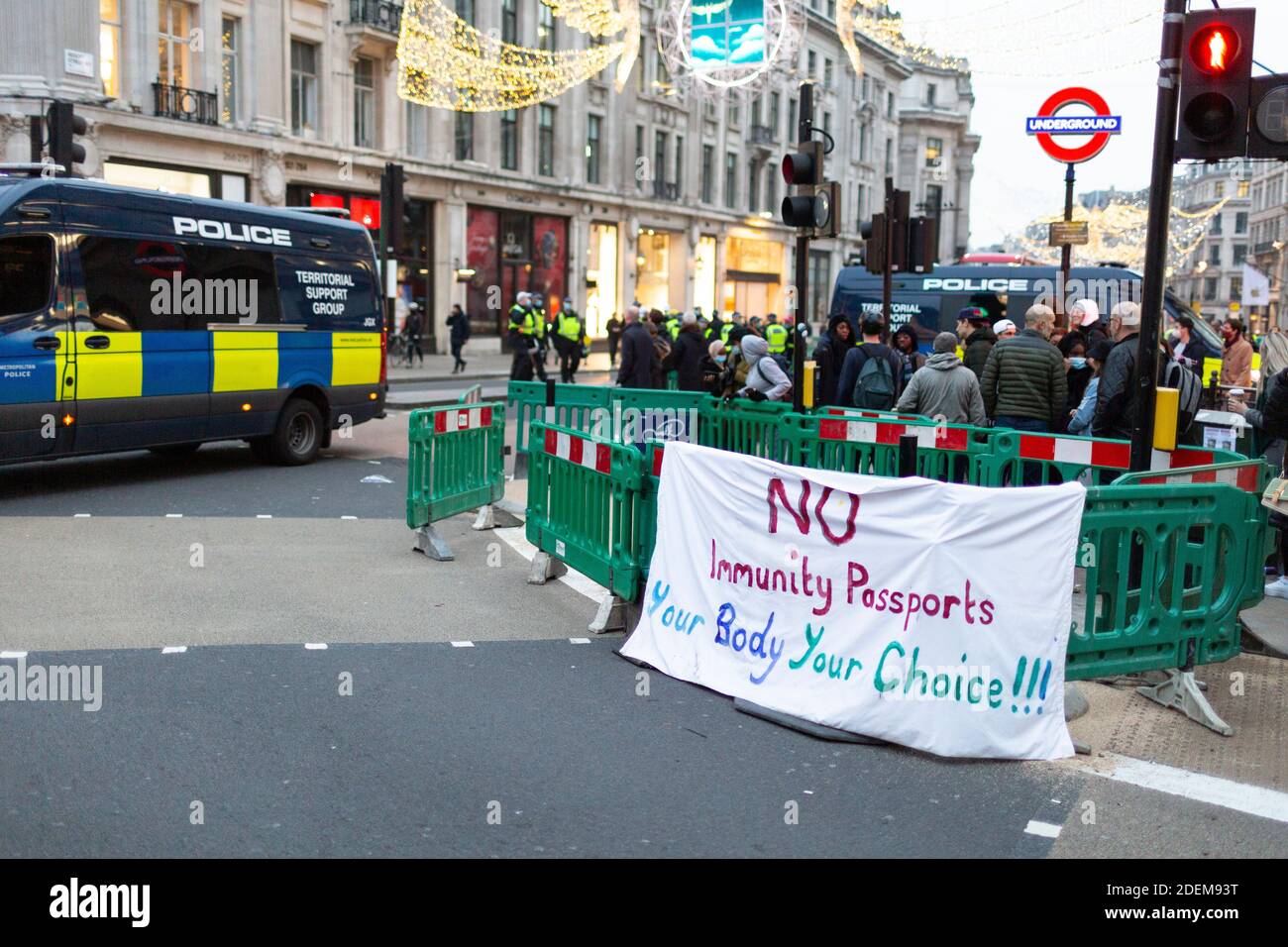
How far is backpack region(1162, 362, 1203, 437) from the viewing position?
350 inches

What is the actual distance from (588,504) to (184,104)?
25.3 m

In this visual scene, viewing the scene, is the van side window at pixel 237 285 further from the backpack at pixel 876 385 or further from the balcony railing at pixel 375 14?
the balcony railing at pixel 375 14

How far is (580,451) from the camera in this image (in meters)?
7.99

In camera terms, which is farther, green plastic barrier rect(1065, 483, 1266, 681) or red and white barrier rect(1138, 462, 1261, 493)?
red and white barrier rect(1138, 462, 1261, 493)

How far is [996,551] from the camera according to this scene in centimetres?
555

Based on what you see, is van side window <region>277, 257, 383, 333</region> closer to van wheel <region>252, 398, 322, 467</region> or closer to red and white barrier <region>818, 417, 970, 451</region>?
van wheel <region>252, 398, 322, 467</region>

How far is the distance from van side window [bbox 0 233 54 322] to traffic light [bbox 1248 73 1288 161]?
9.72 m

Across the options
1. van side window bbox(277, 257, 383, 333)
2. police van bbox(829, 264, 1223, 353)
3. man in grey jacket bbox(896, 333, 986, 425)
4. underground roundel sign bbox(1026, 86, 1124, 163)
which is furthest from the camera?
police van bbox(829, 264, 1223, 353)

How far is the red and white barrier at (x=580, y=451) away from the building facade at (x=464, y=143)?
10505 mm

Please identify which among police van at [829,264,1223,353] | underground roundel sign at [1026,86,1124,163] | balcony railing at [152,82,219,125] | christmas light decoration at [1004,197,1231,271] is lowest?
police van at [829,264,1223,353]

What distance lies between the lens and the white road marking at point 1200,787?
5.01 m

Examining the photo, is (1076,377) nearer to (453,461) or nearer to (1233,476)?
(1233,476)

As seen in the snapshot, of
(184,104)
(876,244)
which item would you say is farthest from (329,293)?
(184,104)
